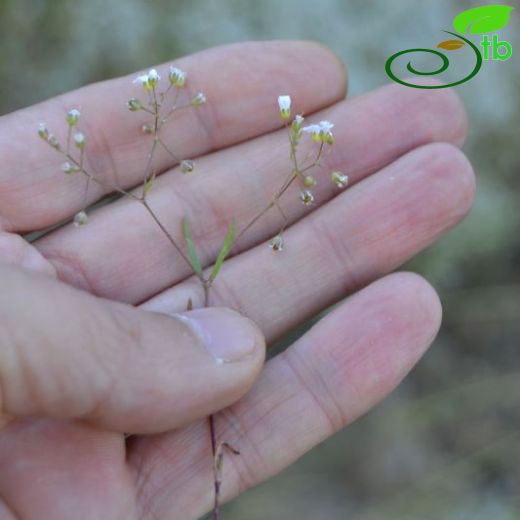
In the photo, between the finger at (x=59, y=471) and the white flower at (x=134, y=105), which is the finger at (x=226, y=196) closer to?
the white flower at (x=134, y=105)

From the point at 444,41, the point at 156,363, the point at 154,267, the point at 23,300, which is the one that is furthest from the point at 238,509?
the point at 444,41

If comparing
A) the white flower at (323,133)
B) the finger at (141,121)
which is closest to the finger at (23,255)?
the finger at (141,121)

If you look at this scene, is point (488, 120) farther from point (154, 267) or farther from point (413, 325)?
point (154, 267)

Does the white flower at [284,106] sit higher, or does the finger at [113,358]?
the white flower at [284,106]

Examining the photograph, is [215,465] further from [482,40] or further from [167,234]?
[482,40]

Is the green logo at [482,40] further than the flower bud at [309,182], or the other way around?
the green logo at [482,40]

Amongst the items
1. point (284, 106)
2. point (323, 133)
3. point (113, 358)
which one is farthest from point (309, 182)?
point (113, 358)
